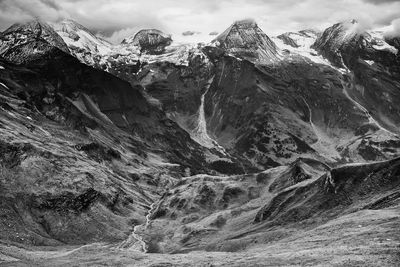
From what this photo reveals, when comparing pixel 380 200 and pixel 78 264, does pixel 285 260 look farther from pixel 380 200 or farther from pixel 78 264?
pixel 380 200

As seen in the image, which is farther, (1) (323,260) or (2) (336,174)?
(2) (336,174)

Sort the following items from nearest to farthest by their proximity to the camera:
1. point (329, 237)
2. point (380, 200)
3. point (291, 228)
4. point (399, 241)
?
point (399, 241)
point (329, 237)
point (380, 200)
point (291, 228)

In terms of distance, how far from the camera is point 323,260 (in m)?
76.8

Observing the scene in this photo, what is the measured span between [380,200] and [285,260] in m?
62.0

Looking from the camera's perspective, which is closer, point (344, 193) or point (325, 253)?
point (325, 253)

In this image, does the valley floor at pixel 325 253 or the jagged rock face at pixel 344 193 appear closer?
the valley floor at pixel 325 253

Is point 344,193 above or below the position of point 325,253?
below

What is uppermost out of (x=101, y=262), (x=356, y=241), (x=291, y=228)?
(x=356, y=241)

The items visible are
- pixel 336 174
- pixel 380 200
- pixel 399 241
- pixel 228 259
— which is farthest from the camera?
pixel 336 174

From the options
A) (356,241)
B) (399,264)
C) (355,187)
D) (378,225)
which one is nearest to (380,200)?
(355,187)

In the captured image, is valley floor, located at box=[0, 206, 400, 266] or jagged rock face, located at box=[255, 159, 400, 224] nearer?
valley floor, located at box=[0, 206, 400, 266]

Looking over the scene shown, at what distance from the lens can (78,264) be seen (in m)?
113

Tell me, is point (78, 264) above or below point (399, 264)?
below

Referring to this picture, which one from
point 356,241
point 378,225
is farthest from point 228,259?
point 378,225
